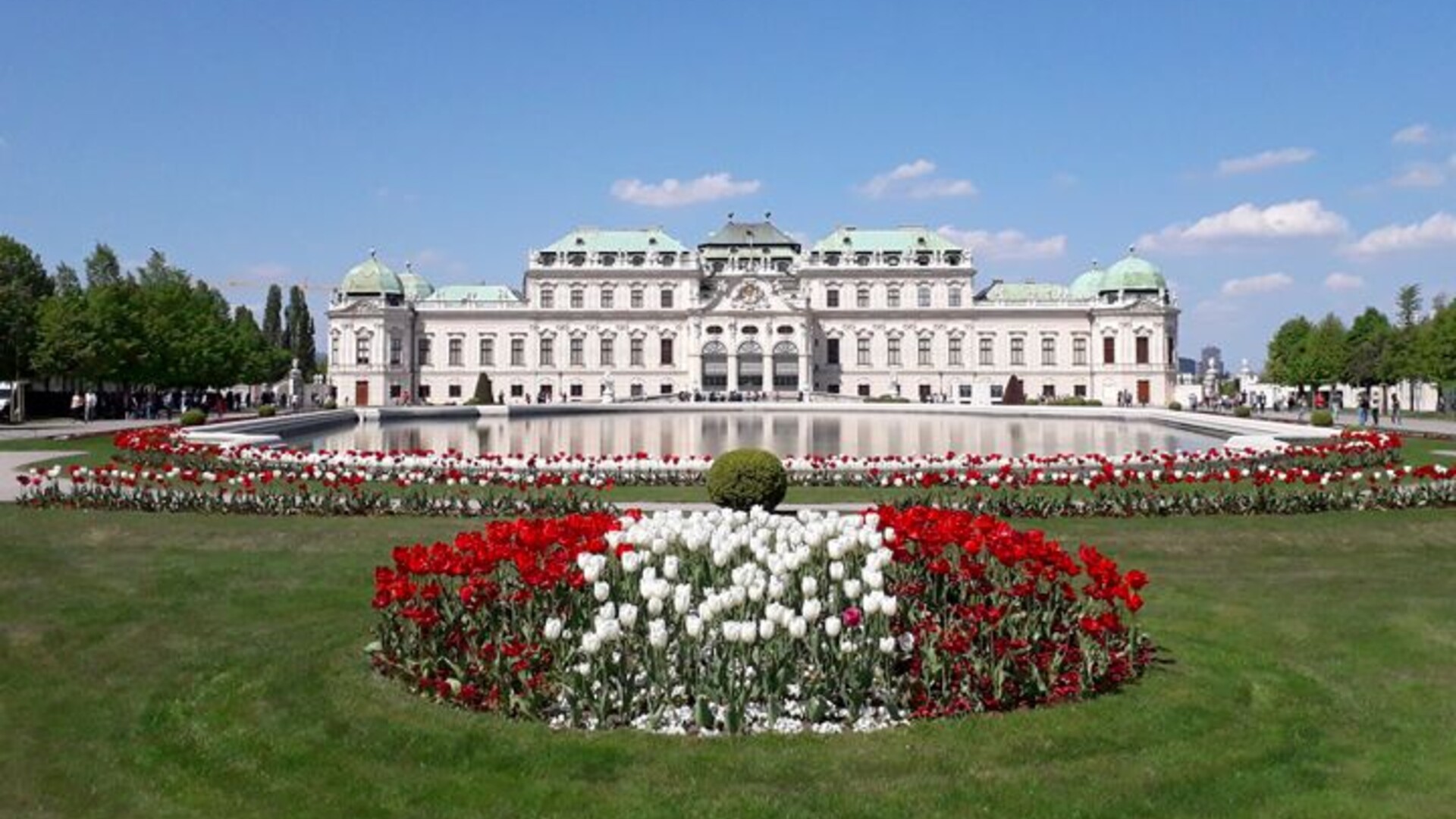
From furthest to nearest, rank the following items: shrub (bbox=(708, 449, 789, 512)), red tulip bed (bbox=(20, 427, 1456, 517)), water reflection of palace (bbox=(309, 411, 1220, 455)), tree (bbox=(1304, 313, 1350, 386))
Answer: tree (bbox=(1304, 313, 1350, 386))
water reflection of palace (bbox=(309, 411, 1220, 455))
red tulip bed (bbox=(20, 427, 1456, 517))
shrub (bbox=(708, 449, 789, 512))

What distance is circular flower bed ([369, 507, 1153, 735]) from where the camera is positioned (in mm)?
9117

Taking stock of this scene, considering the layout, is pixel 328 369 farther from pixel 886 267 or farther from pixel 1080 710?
pixel 1080 710

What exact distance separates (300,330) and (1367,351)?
3928 inches

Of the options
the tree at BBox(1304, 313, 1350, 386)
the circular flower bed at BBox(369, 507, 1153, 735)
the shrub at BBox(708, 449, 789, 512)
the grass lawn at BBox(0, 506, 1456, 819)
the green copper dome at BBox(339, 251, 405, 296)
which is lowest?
the grass lawn at BBox(0, 506, 1456, 819)

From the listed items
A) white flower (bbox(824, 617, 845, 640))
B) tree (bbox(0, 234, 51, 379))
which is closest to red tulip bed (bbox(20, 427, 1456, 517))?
white flower (bbox(824, 617, 845, 640))

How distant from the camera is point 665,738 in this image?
28.5ft

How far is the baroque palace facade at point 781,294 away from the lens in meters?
103

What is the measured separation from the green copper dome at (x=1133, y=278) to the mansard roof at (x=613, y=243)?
131 ft

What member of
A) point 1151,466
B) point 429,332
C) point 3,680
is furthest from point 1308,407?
point 3,680

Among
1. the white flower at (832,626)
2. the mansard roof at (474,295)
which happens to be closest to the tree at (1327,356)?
the mansard roof at (474,295)

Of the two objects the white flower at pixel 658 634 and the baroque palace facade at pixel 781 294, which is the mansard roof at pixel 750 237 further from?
the white flower at pixel 658 634

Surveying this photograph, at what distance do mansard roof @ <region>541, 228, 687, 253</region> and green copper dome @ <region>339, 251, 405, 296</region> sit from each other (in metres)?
14.3

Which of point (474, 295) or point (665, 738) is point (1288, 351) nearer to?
point (474, 295)

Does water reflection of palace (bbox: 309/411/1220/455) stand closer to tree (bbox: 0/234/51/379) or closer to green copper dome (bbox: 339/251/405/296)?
tree (bbox: 0/234/51/379)
